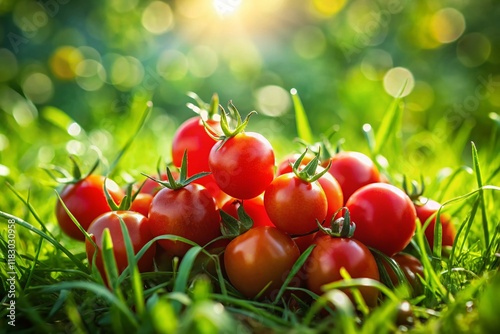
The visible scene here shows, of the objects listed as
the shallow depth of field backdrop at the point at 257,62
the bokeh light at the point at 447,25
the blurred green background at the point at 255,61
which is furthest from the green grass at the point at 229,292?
the bokeh light at the point at 447,25

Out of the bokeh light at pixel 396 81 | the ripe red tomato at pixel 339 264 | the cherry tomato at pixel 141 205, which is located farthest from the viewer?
the bokeh light at pixel 396 81

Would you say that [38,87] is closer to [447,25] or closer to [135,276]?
[447,25]

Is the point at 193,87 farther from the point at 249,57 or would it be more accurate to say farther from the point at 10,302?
the point at 10,302

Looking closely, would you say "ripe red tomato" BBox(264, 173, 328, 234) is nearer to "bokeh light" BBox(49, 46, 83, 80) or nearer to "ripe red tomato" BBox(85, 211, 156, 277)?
"ripe red tomato" BBox(85, 211, 156, 277)

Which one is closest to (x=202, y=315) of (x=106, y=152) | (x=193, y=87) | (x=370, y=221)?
(x=370, y=221)

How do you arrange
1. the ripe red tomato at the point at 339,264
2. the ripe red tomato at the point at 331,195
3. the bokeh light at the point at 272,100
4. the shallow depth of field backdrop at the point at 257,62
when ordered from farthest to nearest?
the bokeh light at the point at 272,100
the shallow depth of field backdrop at the point at 257,62
the ripe red tomato at the point at 331,195
the ripe red tomato at the point at 339,264

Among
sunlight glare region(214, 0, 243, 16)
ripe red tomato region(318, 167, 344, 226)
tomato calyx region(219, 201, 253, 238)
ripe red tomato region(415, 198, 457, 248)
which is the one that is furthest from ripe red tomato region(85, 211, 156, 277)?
sunlight glare region(214, 0, 243, 16)

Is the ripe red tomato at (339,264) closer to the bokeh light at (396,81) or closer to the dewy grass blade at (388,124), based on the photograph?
the dewy grass blade at (388,124)
